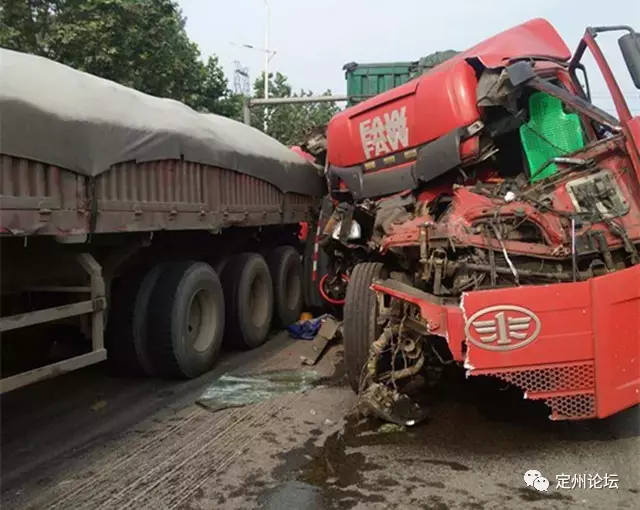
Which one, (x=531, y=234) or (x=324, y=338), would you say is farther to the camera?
(x=324, y=338)

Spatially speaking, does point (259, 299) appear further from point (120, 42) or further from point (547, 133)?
point (120, 42)

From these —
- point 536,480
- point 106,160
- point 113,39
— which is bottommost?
point 536,480

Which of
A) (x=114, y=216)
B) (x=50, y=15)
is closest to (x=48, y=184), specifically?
(x=114, y=216)

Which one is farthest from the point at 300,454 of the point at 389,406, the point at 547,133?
the point at 547,133

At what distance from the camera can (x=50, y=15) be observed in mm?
12969

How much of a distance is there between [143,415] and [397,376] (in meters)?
1.93

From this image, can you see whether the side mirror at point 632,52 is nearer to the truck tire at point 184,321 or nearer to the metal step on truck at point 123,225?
the metal step on truck at point 123,225

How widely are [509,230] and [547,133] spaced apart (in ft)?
3.32

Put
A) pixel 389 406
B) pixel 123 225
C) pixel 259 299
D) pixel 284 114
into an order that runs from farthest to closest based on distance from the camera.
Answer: pixel 284 114 → pixel 259 299 → pixel 123 225 → pixel 389 406

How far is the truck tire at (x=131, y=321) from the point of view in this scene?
18.3 ft

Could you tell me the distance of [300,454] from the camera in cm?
400

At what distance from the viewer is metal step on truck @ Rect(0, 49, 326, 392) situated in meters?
3.78

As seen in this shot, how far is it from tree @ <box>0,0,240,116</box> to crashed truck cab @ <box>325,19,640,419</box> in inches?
356

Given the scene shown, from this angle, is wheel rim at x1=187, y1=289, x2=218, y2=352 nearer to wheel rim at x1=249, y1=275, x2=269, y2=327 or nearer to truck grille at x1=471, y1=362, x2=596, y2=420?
wheel rim at x1=249, y1=275, x2=269, y2=327
